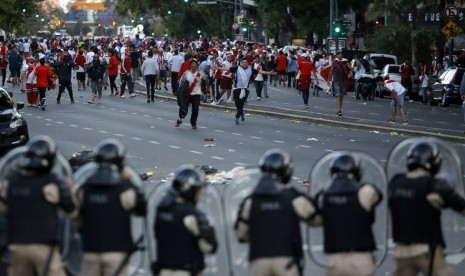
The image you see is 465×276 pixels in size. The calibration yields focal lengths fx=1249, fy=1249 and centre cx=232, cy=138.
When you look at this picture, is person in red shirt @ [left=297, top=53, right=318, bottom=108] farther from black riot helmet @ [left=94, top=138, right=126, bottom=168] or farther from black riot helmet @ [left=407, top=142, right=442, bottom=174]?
black riot helmet @ [left=94, top=138, right=126, bottom=168]

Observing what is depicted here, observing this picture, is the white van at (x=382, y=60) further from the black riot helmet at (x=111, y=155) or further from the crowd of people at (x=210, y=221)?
the black riot helmet at (x=111, y=155)

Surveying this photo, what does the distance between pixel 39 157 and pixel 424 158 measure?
9.26ft

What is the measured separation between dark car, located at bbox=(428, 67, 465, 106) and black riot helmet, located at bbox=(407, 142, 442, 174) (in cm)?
3244

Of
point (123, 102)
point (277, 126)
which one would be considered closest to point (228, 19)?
point (123, 102)

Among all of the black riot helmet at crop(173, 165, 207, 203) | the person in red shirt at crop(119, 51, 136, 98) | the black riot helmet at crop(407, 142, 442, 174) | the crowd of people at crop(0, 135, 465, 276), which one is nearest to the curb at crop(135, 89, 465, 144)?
the person in red shirt at crop(119, 51, 136, 98)

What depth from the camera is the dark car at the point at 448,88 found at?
4147 cm

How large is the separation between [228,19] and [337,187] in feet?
339

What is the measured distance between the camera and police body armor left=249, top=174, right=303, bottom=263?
8.62m

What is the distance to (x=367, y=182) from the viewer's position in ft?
31.3

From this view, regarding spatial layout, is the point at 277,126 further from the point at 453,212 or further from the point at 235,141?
the point at 453,212

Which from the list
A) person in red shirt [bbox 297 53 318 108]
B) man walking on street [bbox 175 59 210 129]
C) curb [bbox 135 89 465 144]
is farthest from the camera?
person in red shirt [bbox 297 53 318 108]

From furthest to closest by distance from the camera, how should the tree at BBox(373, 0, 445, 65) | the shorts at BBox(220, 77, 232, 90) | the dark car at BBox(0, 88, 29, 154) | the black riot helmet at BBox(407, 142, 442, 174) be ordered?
the tree at BBox(373, 0, 445, 65) → the shorts at BBox(220, 77, 232, 90) → the dark car at BBox(0, 88, 29, 154) → the black riot helmet at BBox(407, 142, 442, 174)

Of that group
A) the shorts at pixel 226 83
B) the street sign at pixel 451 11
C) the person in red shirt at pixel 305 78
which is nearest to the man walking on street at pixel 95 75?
the shorts at pixel 226 83

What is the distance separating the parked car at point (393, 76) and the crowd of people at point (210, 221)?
36613 millimetres
